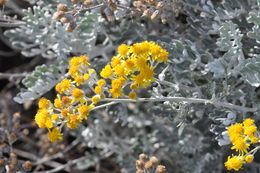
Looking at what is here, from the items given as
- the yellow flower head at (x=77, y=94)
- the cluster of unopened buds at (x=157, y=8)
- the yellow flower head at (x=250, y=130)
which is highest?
the cluster of unopened buds at (x=157, y=8)

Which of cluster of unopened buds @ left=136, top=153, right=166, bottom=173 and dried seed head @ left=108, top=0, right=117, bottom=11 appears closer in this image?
cluster of unopened buds @ left=136, top=153, right=166, bottom=173

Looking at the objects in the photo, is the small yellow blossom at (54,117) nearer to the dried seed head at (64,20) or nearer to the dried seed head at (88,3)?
the dried seed head at (64,20)

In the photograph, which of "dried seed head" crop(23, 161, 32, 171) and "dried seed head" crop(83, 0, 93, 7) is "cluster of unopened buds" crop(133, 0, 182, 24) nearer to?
"dried seed head" crop(83, 0, 93, 7)

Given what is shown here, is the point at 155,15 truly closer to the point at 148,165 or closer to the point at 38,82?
the point at 148,165

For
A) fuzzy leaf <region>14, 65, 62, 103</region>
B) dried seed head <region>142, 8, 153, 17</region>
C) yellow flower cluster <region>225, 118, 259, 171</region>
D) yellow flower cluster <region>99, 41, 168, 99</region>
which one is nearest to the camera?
yellow flower cluster <region>225, 118, 259, 171</region>

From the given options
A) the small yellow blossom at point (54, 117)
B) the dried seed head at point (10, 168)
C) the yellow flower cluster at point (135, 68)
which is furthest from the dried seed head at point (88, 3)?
the dried seed head at point (10, 168)

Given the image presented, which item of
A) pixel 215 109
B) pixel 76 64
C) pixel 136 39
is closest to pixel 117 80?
pixel 76 64

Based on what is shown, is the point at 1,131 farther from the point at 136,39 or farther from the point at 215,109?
the point at 215,109

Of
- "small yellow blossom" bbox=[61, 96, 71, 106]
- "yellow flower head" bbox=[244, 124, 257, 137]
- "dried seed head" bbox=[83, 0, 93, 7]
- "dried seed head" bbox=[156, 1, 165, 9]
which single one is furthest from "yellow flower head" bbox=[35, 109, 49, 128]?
"yellow flower head" bbox=[244, 124, 257, 137]
